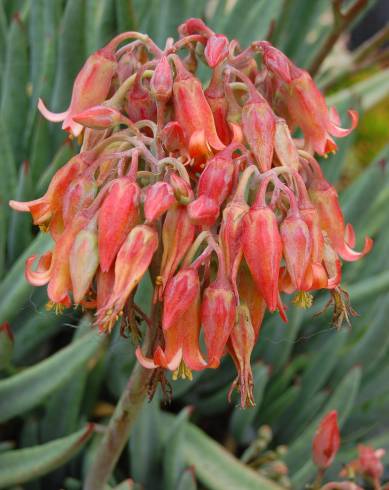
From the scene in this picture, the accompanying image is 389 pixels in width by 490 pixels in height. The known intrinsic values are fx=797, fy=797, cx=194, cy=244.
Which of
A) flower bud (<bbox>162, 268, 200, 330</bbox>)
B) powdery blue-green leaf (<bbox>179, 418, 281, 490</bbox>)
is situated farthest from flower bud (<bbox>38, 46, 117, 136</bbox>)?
powdery blue-green leaf (<bbox>179, 418, 281, 490</bbox>)

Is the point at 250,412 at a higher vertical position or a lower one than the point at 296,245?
lower

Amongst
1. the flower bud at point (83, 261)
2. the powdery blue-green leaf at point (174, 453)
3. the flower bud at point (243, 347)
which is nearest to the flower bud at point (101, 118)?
the flower bud at point (83, 261)

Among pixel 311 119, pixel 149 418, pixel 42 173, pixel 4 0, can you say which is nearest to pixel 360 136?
pixel 4 0

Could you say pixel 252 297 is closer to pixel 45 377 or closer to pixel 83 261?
pixel 83 261

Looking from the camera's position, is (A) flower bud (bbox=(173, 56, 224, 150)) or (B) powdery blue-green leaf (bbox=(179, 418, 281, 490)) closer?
(A) flower bud (bbox=(173, 56, 224, 150))

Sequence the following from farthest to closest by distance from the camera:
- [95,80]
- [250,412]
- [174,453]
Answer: [250,412], [174,453], [95,80]

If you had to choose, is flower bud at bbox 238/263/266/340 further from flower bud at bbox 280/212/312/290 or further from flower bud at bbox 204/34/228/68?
flower bud at bbox 204/34/228/68

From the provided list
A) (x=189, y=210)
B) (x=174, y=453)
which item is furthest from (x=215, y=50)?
(x=174, y=453)

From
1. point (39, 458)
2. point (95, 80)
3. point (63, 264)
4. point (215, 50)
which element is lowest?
point (39, 458)
